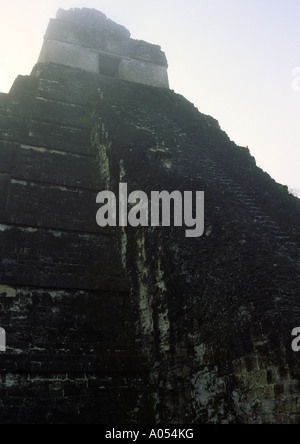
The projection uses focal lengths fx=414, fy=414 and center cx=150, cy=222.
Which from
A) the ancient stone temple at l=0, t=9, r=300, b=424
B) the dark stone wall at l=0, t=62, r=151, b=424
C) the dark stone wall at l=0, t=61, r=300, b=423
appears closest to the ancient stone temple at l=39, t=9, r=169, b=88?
the ancient stone temple at l=0, t=9, r=300, b=424

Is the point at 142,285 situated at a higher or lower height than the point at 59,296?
higher

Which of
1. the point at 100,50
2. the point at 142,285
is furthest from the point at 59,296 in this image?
the point at 100,50

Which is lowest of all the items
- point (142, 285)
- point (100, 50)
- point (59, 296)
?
point (59, 296)

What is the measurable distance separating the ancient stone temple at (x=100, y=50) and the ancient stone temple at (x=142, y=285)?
14.0 feet

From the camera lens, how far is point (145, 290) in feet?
17.4

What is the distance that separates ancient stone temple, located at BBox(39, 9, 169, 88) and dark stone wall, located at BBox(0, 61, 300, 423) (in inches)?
192

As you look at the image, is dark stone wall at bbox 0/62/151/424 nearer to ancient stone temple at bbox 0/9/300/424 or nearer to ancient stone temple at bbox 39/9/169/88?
ancient stone temple at bbox 0/9/300/424

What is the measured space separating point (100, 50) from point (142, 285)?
8.97 meters

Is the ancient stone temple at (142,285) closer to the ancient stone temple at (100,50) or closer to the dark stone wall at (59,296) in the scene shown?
the dark stone wall at (59,296)

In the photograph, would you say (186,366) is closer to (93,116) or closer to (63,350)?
(63,350)

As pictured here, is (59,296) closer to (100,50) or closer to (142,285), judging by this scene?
(142,285)

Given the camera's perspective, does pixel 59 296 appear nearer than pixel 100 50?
Yes

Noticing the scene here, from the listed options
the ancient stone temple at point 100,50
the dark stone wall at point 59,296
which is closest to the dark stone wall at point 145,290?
the dark stone wall at point 59,296
